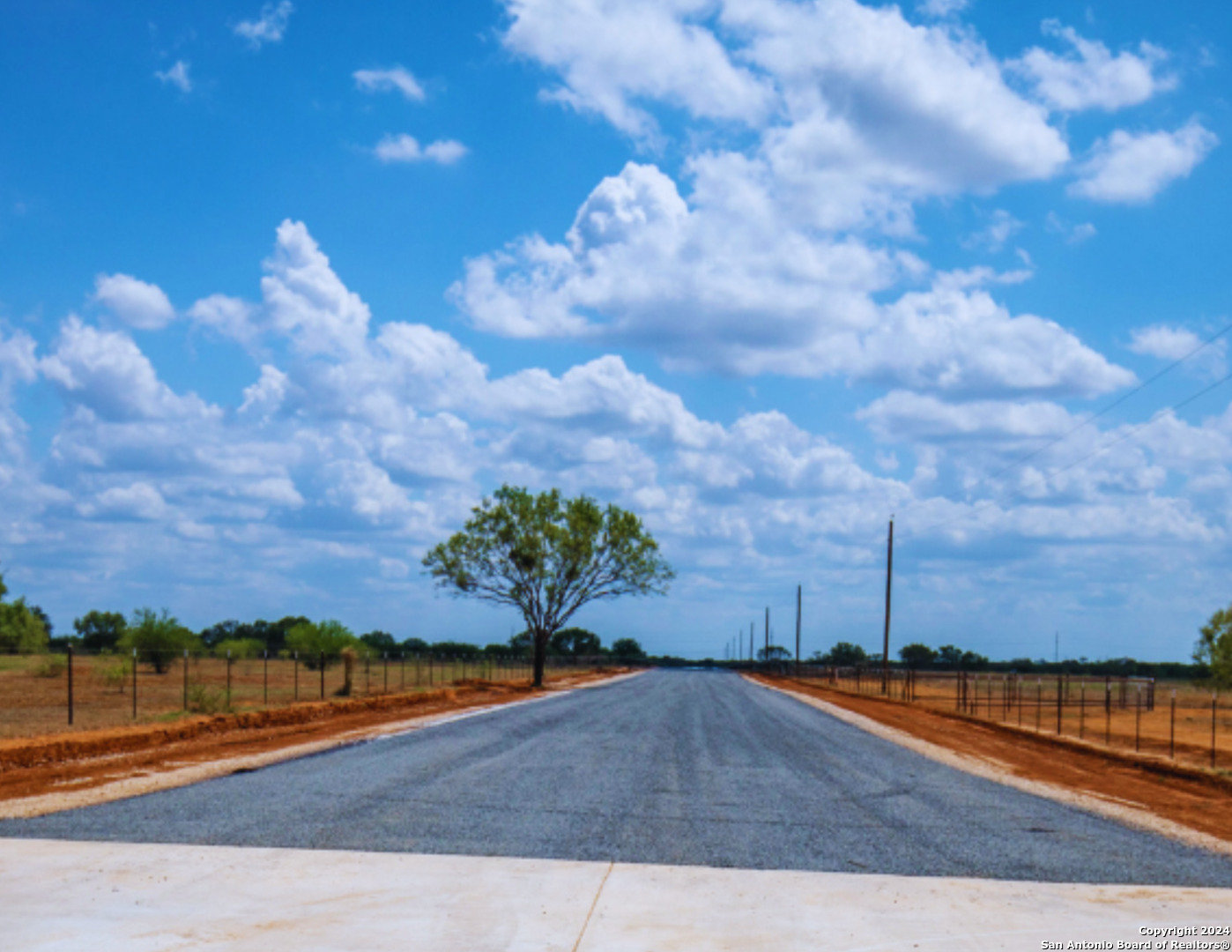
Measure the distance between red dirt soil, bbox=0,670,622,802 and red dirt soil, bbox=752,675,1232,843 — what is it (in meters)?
14.0

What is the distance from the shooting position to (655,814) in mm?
12922

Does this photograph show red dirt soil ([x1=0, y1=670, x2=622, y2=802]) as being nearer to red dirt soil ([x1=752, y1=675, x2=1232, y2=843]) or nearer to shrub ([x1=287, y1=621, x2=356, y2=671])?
red dirt soil ([x1=752, y1=675, x2=1232, y2=843])

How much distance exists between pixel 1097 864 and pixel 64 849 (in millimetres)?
9667

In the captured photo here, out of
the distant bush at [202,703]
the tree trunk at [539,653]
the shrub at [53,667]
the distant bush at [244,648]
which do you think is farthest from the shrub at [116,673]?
the tree trunk at [539,653]

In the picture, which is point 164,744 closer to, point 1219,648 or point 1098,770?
point 1098,770

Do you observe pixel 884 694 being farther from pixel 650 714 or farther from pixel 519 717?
pixel 519 717

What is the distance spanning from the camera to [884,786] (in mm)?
16484

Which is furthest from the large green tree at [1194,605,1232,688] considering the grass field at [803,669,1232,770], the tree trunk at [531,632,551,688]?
the tree trunk at [531,632,551,688]

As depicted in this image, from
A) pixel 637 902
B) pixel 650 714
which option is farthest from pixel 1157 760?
pixel 637 902

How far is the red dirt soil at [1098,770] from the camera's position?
53.8 ft

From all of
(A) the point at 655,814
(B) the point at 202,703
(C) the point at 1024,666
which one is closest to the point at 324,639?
(B) the point at 202,703

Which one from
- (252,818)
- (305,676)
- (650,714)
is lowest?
(305,676)

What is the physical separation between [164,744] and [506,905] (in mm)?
16008

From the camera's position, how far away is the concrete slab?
7492 mm
